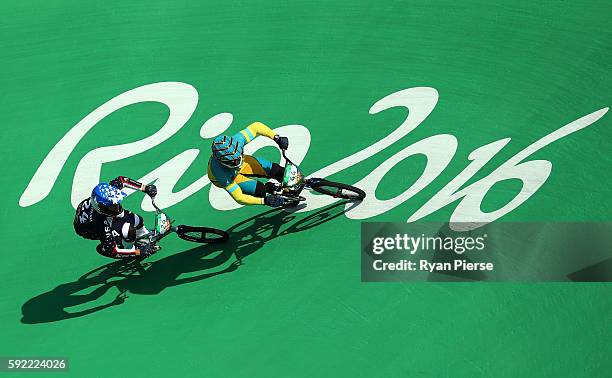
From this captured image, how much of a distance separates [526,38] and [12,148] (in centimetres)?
868

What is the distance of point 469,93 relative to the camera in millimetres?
11398

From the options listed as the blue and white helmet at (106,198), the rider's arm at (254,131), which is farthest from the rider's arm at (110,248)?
the rider's arm at (254,131)

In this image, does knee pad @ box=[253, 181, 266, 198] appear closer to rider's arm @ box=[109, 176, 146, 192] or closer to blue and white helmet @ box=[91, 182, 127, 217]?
rider's arm @ box=[109, 176, 146, 192]

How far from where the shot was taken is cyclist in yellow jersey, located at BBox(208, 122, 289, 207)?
363 inches

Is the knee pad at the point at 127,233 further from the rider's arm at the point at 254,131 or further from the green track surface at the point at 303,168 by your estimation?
the rider's arm at the point at 254,131

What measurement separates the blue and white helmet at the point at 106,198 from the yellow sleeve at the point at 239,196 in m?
1.40

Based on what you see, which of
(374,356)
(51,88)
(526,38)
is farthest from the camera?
(51,88)

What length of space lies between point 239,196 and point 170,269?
83.1 inches

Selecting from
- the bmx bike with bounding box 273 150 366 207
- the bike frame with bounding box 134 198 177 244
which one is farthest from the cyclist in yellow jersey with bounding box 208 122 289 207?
the bike frame with bounding box 134 198 177 244

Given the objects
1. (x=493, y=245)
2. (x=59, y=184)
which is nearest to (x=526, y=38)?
(x=493, y=245)

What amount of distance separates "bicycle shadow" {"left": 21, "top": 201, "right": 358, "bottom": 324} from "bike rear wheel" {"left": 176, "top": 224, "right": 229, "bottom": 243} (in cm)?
14

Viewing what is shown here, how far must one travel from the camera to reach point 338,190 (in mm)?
10578

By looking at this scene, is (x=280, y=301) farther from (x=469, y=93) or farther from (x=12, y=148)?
(x=12, y=148)

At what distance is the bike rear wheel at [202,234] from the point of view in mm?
10509
